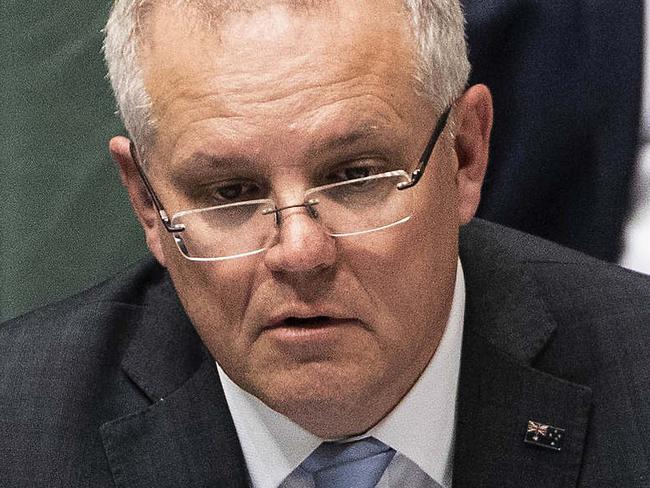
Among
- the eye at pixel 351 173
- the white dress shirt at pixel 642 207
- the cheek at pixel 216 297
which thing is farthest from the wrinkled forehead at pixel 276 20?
the white dress shirt at pixel 642 207

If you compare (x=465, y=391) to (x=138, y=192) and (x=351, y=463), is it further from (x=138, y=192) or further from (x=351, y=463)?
(x=138, y=192)

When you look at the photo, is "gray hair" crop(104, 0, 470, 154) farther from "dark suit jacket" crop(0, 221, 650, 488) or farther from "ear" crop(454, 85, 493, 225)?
"dark suit jacket" crop(0, 221, 650, 488)

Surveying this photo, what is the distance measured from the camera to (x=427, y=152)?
152 cm

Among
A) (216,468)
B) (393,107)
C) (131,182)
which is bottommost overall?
(216,468)

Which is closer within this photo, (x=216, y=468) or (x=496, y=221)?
(x=216, y=468)

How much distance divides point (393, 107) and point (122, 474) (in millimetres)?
581

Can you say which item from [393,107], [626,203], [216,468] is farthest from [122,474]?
[626,203]

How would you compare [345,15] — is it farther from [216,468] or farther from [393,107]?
[216,468]

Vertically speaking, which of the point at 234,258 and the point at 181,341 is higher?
Result: the point at 234,258

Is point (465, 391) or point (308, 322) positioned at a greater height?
point (308, 322)

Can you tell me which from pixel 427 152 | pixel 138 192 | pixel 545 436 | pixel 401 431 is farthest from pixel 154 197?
pixel 545 436

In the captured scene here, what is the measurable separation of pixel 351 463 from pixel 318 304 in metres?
0.30

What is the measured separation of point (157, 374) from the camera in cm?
177

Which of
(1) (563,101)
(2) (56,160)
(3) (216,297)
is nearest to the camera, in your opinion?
(3) (216,297)
